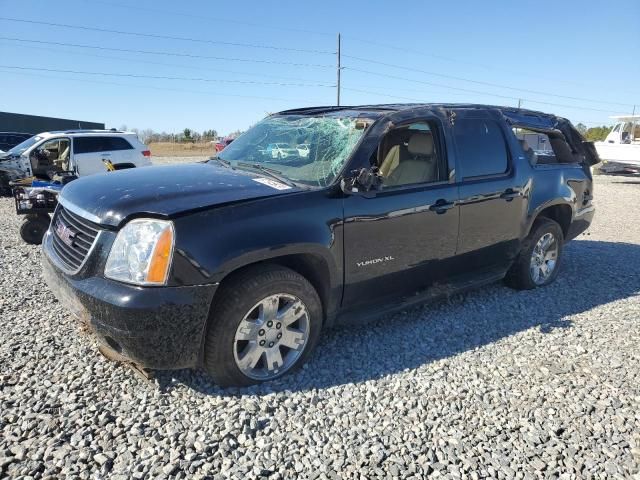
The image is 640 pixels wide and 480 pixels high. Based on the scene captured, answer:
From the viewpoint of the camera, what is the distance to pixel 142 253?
106 inches

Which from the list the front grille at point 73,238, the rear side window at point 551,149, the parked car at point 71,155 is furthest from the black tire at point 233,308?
the parked car at point 71,155

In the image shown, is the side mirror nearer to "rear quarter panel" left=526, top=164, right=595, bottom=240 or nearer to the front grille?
the front grille

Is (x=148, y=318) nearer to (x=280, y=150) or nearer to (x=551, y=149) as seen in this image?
(x=280, y=150)

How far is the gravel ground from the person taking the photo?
2.46 meters

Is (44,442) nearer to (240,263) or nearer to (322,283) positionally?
(240,263)

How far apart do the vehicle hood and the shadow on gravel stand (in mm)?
1181

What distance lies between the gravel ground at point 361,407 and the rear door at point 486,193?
656 mm

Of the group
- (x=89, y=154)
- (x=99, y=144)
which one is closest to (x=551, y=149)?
(x=89, y=154)

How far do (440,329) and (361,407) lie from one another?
1432 mm

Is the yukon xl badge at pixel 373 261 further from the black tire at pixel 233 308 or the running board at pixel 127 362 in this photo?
the running board at pixel 127 362

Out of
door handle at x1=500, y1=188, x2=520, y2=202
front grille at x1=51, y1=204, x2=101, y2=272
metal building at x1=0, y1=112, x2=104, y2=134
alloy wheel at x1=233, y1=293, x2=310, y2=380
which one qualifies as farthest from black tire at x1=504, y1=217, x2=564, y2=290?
metal building at x1=0, y1=112, x2=104, y2=134

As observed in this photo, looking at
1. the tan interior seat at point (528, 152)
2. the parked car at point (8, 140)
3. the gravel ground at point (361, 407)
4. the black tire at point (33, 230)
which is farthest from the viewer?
the parked car at point (8, 140)

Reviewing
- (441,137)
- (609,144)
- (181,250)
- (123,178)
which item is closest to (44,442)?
(181,250)

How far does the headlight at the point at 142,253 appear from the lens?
266 cm
